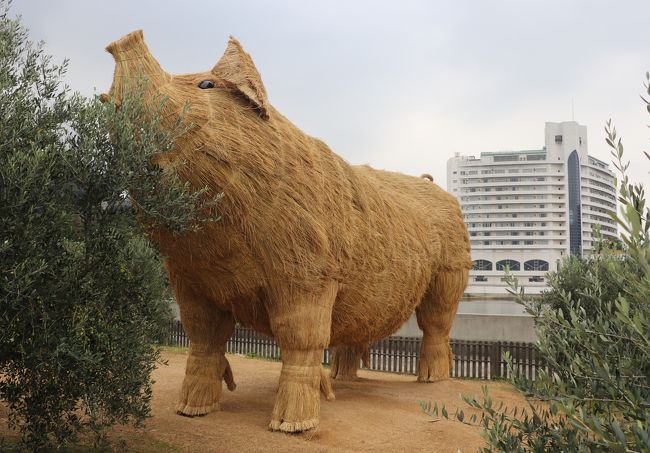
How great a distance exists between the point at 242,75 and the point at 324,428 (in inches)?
140

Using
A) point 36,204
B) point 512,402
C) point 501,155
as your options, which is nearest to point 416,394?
point 512,402

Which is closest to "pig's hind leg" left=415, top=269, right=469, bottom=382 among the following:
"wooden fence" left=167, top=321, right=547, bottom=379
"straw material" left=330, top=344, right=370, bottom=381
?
"straw material" left=330, top=344, right=370, bottom=381

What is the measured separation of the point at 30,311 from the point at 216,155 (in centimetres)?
205

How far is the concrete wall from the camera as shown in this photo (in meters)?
13.8

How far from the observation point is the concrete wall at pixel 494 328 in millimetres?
13773

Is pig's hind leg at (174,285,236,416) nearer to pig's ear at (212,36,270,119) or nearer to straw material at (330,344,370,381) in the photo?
pig's ear at (212,36,270,119)

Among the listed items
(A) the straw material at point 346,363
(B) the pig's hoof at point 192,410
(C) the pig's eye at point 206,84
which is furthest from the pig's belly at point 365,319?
(C) the pig's eye at point 206,84

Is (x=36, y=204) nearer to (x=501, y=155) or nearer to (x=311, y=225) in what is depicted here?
(x=311, y=225)

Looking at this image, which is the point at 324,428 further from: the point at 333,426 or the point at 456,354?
the point at 456,354

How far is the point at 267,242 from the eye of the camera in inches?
221

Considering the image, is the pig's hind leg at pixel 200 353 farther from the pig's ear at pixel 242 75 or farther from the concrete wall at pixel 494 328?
the concrete wall at pixel 494 328

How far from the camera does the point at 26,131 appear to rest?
12.9ft

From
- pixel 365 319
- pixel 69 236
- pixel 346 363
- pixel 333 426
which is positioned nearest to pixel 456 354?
pixel 346 363

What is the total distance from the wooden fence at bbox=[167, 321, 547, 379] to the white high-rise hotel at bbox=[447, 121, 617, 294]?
5089 cm
